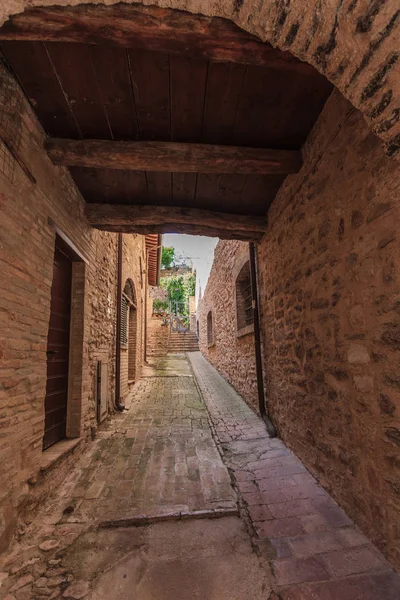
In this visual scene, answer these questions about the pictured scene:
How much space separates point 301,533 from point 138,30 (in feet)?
11.4

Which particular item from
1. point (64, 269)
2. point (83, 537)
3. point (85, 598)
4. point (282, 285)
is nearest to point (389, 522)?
point (85, 598)

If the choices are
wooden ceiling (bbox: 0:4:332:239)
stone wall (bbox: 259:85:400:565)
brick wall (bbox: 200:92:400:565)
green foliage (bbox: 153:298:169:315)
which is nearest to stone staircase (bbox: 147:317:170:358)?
green foliage (bbox: 153:298:169:315)

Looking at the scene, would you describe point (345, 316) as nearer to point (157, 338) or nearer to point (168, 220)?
point (168, 220)

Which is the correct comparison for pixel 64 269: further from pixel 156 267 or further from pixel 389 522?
pixel 156 267

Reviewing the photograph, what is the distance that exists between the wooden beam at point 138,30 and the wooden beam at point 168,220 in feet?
6.80

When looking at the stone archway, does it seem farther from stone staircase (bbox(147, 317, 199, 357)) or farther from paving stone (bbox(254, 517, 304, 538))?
stone staircase (bbox(147, 317, 199, 357))

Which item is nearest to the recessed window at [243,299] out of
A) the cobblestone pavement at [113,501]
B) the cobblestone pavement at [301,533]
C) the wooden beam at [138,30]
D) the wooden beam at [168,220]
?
the wooden beam at [168,220]

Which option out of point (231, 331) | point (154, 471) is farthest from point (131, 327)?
point (154, 471)

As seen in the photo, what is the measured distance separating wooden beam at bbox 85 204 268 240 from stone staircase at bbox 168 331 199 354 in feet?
42.4

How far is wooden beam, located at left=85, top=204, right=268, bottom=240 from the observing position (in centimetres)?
379

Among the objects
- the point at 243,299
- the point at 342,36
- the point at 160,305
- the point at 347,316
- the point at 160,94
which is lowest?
the point at 347,316

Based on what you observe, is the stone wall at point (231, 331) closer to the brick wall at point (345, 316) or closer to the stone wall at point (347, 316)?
the brick wall at point (345, 316)

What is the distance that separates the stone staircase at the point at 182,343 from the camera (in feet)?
56.2

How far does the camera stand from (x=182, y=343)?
17906 mm
